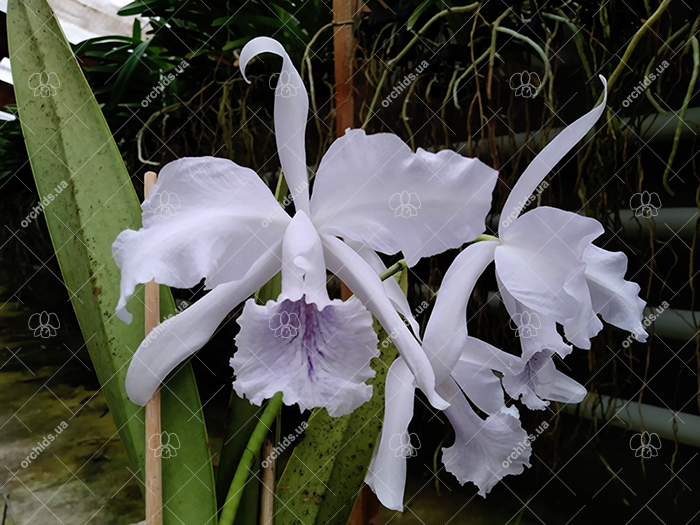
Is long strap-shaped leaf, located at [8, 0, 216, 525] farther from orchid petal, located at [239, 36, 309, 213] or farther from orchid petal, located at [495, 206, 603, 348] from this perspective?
orchid petal, located at [495, 206, 603, 348]

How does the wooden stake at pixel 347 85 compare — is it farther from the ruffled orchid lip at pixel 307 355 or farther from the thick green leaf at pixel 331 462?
the ruffled orchid lip at pixel 307 355

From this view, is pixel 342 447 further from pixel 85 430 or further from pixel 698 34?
pixel 85 430

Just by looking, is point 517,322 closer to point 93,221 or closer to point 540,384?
point 540,384

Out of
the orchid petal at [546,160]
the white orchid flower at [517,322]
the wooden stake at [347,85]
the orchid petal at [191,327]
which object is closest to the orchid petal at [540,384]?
the white orchid flower at [517,322]

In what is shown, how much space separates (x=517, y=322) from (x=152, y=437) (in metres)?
0.31

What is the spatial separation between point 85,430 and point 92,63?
139 centimetres

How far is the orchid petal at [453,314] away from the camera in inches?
13.4

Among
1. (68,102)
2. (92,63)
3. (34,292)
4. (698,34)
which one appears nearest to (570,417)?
(698,34)

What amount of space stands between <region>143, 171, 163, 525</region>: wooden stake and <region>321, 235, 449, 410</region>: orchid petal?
15 centimetres

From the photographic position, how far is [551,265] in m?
0.33

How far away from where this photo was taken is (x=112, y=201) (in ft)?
1.47

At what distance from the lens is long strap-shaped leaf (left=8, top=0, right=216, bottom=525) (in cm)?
43

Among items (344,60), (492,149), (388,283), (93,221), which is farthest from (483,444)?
(344,60)

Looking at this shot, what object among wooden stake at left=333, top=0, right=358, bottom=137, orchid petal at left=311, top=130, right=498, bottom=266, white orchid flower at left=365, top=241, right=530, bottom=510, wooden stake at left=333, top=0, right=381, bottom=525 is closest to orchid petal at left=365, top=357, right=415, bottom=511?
white orchid flower at left=365, top=241, right=530, bottom=510
